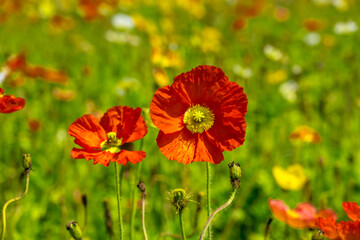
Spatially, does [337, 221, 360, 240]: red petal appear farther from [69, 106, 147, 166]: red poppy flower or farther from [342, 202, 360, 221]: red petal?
[69, 106, 147, 166]: red poppy flower

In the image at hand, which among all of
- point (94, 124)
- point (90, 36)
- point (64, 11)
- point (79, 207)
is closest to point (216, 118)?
point (94, 124)

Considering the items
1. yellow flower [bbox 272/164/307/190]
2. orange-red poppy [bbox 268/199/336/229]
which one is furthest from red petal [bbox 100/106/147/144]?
yellow flower [bbox 272/164/307/190]

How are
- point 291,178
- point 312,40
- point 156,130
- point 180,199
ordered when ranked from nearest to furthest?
point 180,199 → point 291,178 → point 156,130 → point 312,40

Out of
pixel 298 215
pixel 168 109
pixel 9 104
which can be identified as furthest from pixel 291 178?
pixel 9 104

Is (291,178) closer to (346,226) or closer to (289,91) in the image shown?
(346,226)

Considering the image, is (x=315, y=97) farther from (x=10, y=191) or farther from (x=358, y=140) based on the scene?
(x=10, y=191)

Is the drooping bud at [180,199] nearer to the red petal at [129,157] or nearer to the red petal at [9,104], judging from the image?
the red petal at [129,157]
